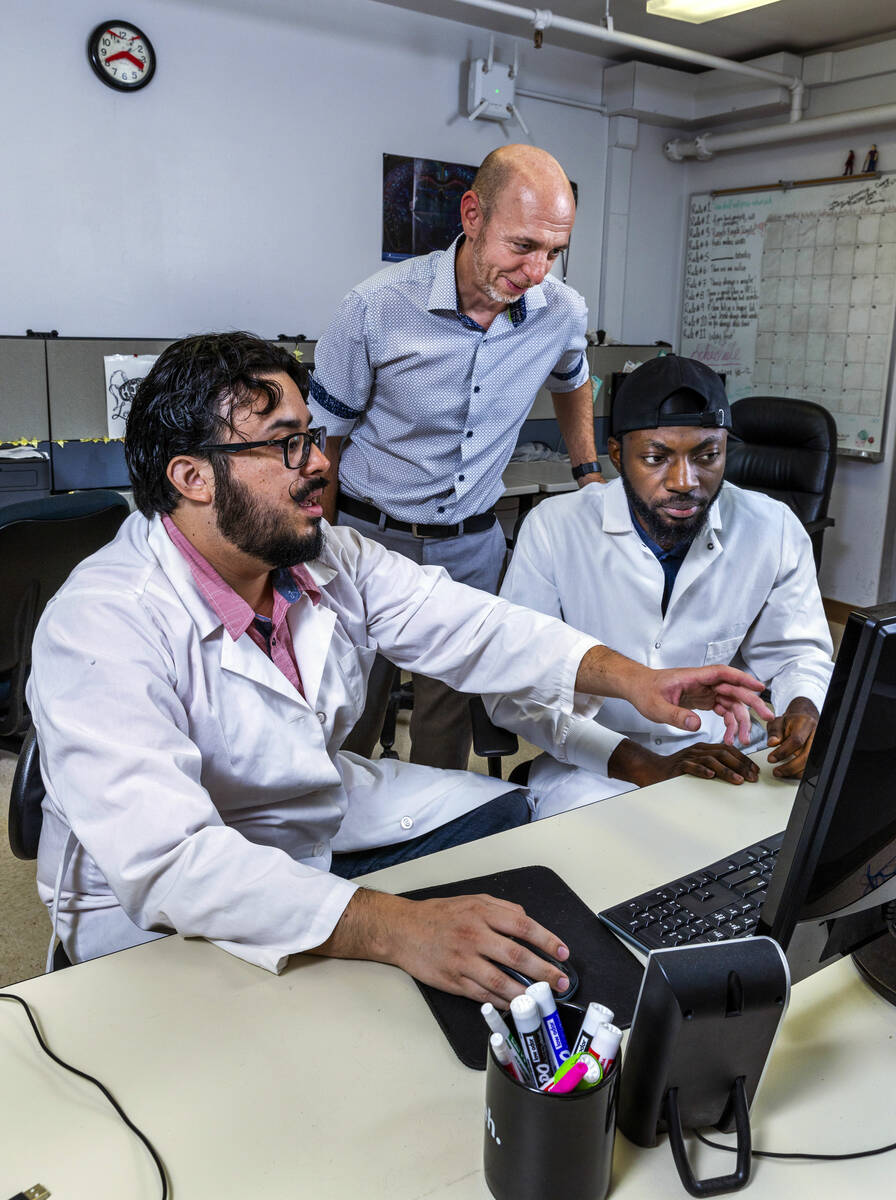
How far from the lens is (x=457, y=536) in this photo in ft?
8.59

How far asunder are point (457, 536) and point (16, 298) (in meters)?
2.17

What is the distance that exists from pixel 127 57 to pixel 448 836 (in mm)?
3451

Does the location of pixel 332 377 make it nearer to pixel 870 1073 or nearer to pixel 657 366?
pixel 657 366

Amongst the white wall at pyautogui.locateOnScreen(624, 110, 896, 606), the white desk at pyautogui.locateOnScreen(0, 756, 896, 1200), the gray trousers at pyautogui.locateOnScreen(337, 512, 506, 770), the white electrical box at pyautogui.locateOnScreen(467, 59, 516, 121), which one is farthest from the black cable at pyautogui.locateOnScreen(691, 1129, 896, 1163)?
the white electrical box at pyautogui.locateOnScreen(467, 59, 516, 121)

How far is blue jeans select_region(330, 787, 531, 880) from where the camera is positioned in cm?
149

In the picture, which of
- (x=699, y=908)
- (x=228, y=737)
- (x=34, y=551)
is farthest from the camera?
(x=34, y=551)

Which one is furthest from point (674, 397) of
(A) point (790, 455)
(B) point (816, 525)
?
(A) point (790, 455)

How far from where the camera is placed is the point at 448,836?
155cm

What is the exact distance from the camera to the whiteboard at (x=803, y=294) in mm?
4648

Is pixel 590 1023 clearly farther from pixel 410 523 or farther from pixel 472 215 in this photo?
pixel 472 215

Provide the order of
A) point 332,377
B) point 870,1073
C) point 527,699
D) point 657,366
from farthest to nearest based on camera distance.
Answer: point 332,377 < point 657,366 < point 527,699 < point 870,1073

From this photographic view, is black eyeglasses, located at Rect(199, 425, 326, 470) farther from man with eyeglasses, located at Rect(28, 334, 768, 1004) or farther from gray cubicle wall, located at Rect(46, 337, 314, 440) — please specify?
gray cubicle wall, located at Rect(46, 337, 314, 440)

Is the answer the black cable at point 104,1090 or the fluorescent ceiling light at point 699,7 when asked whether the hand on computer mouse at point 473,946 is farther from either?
the fluorescent ceiling light at point 699,7

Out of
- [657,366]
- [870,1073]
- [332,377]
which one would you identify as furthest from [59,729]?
[332,377]
